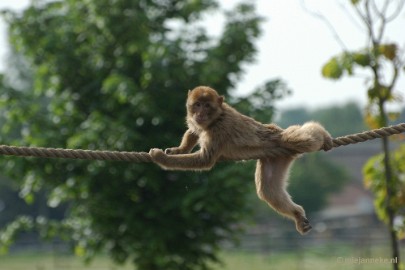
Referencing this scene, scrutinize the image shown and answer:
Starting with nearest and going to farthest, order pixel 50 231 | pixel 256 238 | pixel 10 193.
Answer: pixel 50 231 < pixel 256 238 < pixel 10 193

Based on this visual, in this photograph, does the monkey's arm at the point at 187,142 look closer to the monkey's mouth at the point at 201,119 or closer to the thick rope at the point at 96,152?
the monkey's mouth at the point at 201,119

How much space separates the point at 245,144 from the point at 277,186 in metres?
0.56

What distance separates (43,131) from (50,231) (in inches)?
82.2

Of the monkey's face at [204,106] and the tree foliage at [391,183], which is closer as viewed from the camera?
the monkey's face at [204,106]

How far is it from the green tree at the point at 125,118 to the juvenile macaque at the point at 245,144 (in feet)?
18.7

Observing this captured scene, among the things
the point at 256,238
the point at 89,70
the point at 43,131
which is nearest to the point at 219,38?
the point at 89,70

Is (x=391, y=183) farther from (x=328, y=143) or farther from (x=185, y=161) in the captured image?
(x=185, y=161)

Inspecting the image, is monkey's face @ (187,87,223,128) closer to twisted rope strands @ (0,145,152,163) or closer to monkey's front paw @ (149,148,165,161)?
monkey's front paw @ (149,148,165,161)

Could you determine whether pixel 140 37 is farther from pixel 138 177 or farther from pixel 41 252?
pixel 41 252

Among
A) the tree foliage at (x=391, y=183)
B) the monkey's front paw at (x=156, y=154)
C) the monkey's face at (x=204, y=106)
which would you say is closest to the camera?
the monkey's front paw at (x=156, y=154)

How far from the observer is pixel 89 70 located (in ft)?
50.0

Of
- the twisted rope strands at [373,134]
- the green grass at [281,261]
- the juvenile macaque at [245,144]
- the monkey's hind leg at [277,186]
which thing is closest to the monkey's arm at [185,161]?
the juvenile macaque at [245,144]

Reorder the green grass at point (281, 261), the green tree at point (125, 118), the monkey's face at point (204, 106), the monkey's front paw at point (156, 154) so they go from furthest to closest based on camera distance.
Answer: the green grass at point (281, 261)
the green tree at point (125, 118)
the monkey's face at point (204, 106)
the monkey's front paw at point (156, 154)

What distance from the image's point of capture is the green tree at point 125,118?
1380 cm
